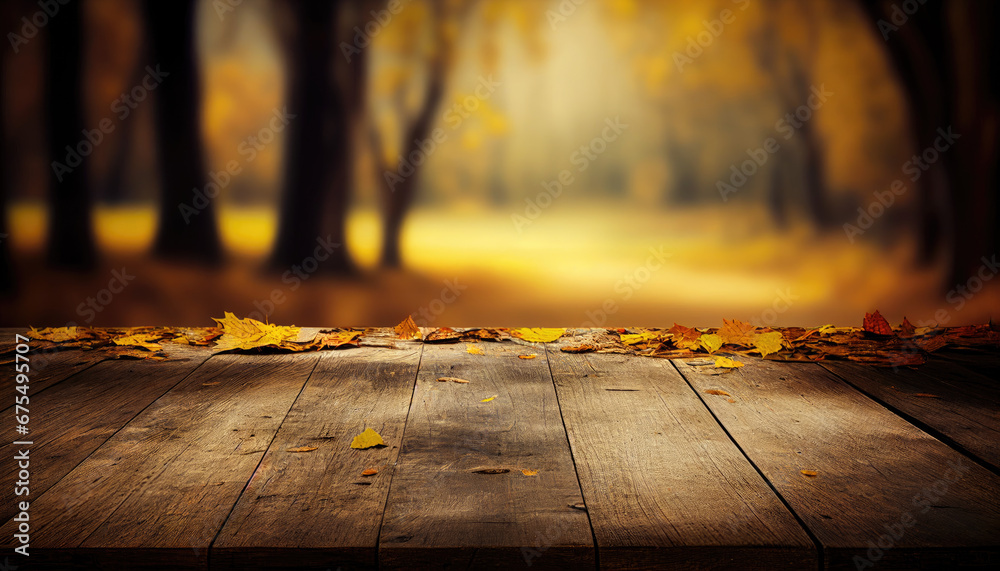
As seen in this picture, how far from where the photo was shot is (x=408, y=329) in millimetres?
2961

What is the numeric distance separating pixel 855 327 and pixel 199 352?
2526mm

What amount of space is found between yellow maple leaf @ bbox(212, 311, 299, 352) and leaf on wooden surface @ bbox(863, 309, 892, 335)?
7.38ft

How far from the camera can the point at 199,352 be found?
2.57 meters

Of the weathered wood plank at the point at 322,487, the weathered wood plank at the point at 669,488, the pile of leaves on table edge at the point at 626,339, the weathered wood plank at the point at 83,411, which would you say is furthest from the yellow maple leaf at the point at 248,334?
the weathered wood plank at the point at 669,488

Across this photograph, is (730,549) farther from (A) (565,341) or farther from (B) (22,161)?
(B) (22,161)

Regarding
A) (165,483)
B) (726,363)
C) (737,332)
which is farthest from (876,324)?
(165,483)

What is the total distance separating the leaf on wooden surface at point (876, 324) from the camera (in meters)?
3.02

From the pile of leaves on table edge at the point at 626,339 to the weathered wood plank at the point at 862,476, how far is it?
0.42 meters

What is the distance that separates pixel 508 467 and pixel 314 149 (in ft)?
6.04

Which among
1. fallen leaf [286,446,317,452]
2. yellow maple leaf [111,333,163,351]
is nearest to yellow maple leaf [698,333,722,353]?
fallen leaf [286,446,317,452]

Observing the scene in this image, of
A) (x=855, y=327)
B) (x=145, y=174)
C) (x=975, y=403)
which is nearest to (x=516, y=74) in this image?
(x=145, y=174)

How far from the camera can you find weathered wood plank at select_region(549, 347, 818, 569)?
127 cm

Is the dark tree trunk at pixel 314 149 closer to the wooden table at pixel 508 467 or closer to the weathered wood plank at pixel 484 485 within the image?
the wooden table at pixel 508 467

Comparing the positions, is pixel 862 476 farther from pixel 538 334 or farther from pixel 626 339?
pixel 538 334
